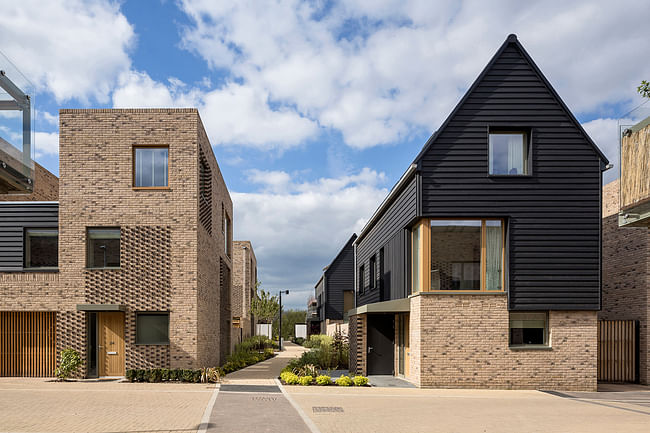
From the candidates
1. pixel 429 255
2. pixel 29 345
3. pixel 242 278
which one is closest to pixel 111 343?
pixel 29 345

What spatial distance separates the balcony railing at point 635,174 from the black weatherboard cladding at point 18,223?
1592 cm

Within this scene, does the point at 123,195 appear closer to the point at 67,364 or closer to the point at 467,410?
the point at 67,364

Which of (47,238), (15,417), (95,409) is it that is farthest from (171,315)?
(15,417)

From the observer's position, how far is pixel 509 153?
1675 centimetres

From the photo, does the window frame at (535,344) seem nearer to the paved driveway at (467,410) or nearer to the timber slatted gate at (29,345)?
the paved driveway at (467,410)

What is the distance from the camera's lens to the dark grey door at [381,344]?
19.4m

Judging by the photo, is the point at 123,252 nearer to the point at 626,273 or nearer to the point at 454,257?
the point at 454,257

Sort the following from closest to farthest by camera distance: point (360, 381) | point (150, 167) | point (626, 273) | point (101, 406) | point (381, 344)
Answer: point (101, 406) < point (360, 381) < point (150, 167) < point (626, 273) < point (381, 344)

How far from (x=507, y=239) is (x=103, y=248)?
38.8 ft

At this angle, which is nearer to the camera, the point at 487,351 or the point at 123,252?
the point at 487,351

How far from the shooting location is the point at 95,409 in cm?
1156

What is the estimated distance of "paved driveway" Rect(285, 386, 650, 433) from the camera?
10188 mm

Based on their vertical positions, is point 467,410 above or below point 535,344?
below

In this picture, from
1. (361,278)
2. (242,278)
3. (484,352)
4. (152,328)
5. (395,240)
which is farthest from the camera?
(242,278)
